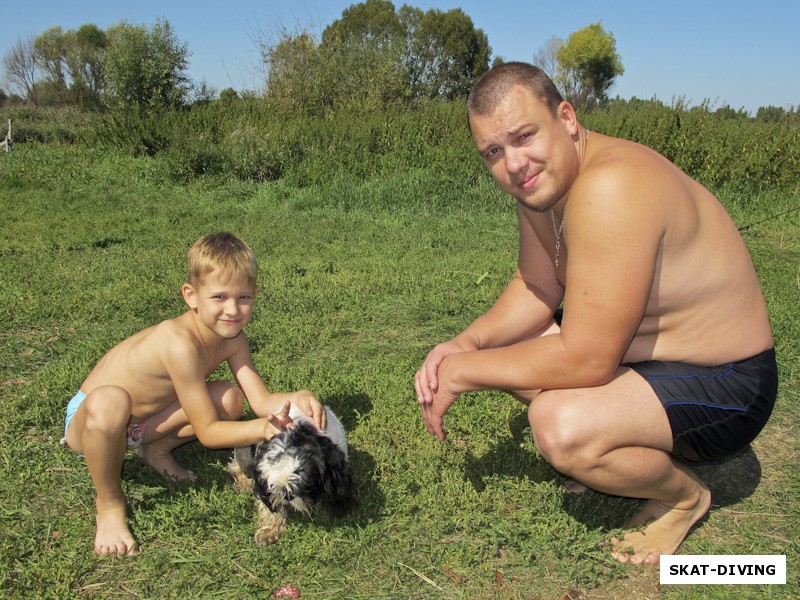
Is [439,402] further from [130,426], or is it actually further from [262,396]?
[130,426]

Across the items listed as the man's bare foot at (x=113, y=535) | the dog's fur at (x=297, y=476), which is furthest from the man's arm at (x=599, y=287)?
the man's bare foot at (x=113, y=535)

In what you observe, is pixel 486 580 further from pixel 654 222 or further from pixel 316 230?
pixel 316 230

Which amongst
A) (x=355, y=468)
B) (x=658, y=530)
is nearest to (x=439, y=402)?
(x=355, y=468)

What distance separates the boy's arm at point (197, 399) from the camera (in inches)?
120

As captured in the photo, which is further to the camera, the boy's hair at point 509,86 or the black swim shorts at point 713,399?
the black swim shorts at point 713,399

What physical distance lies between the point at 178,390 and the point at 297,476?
730 millimetres

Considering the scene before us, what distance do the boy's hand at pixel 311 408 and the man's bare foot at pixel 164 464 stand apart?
34.7 inches

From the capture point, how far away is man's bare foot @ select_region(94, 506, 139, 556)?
9.68 feet

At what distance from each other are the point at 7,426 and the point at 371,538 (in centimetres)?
232

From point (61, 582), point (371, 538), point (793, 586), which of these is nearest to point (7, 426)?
point (61, 582)

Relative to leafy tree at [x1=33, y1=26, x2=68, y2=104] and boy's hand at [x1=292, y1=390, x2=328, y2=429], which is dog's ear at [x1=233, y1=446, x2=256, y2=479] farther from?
leafy tree at [x1=33, y1=26, x2=68, y2=104]

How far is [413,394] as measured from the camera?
175 inches

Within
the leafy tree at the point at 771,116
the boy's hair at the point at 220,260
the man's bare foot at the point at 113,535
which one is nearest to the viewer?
the man's bare foot at the point at 113,535

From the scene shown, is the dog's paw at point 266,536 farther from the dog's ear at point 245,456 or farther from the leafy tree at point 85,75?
the leafy tree at point 85,75
